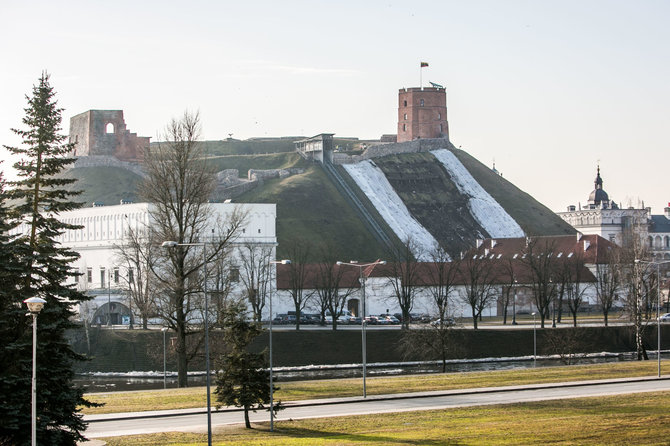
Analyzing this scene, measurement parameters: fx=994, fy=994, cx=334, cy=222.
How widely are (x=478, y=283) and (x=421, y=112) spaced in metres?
87.3

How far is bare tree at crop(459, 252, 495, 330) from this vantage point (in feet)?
299

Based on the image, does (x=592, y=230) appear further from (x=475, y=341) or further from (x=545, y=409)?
(x=545, y=409)

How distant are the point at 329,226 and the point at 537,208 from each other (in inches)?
2087

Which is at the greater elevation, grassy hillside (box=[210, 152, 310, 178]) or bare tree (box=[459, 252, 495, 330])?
grassy hillside (box=[210, 152, 310, 178])

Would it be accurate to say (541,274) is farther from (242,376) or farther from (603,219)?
(603,219)

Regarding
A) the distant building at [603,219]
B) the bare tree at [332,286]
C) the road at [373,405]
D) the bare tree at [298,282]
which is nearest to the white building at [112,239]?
the bare tree at [298,282]

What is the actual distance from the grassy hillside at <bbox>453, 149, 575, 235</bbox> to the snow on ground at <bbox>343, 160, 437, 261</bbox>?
19.0 m

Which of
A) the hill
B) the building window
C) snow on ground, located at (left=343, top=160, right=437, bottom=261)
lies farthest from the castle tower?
the building window

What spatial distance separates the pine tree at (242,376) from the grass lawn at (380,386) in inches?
233

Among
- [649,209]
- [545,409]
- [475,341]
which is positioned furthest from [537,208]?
[545,409]

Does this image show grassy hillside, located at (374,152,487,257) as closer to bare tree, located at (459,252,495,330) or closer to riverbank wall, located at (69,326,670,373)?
bare tree, located at (459,252,495,330)

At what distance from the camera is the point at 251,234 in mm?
101938

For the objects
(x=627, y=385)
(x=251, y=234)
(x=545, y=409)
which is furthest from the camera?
(x=251, y=234)

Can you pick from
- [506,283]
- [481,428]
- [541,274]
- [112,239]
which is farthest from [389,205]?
[481,428]
